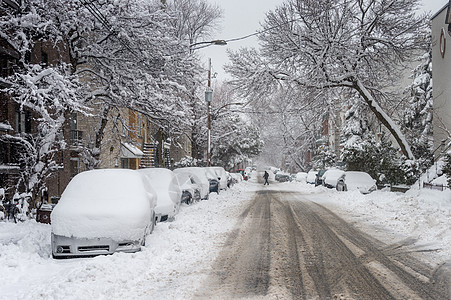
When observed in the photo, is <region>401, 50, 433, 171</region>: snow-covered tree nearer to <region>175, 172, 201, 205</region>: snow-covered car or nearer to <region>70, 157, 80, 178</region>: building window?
<region>175, 172, 201, 205</region>: snow-covered car

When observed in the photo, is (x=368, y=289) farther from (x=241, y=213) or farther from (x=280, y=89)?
(x=280, y=89)

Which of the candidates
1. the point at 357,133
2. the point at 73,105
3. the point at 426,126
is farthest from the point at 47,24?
the point at 357,133

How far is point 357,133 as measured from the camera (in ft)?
124

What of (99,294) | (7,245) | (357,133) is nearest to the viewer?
(99,294)

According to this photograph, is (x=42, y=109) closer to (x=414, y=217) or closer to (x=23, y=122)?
(x=23, y=122)

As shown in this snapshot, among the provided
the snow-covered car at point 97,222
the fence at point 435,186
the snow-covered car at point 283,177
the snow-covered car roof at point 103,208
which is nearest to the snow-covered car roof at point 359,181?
the fence at point 435,186

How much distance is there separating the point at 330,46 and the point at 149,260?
15.4 meters

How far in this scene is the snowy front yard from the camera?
605 cm

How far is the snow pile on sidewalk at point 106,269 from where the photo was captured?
5957 millimetres

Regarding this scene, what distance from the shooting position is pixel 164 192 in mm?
13484

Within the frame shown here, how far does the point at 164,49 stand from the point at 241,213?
23.0 feet

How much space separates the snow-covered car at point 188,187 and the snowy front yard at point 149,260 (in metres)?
4.08

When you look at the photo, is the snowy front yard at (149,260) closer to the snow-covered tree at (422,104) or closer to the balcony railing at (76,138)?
the balcony railing at (76,138)

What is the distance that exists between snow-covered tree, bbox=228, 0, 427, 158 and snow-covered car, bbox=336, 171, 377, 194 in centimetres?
402
